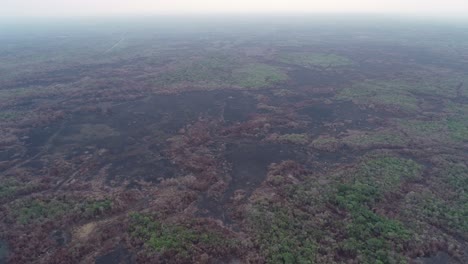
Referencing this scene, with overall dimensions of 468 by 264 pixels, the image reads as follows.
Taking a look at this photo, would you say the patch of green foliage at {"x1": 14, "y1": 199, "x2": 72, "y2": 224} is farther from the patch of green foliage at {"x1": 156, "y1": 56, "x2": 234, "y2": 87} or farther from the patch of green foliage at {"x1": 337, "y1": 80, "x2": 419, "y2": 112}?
the patch of green foliage at {"x1": 337, "y1": 80, "x2": 419, "y2": 112}

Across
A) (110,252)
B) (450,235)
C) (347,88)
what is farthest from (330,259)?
(347,88)

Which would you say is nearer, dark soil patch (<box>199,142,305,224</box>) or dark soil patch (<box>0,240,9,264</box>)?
dark soil patch (<box>0,240,9,264</box>)

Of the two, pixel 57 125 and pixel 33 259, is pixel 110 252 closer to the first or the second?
pixel 33 259

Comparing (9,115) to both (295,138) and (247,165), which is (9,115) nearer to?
(247,165)

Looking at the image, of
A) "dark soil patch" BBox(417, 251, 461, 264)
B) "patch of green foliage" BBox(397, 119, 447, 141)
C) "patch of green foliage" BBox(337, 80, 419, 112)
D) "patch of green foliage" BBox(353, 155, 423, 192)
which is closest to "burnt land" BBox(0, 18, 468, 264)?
"dark soil patch" BBox(417, 251, 461, 264)

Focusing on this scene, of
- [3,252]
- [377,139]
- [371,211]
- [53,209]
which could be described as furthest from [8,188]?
[377,139]
